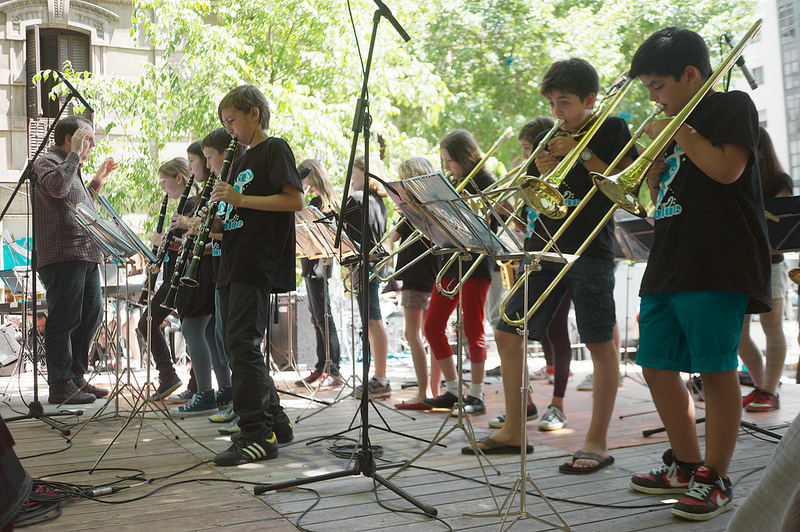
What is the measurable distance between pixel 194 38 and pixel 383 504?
23.5 ft

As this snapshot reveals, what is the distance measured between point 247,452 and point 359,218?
1.97 m

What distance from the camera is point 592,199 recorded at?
320cm

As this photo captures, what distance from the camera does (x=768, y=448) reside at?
131 inches

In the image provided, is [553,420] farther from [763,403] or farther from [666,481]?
[763,403]

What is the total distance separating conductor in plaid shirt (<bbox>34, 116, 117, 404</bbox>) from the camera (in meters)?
4.94

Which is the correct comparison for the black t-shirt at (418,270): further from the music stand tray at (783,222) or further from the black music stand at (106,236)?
the music stand tray at (783,222)

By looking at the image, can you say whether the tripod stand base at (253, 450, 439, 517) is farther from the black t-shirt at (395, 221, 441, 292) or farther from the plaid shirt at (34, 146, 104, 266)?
the plaid shirt at (34, 146, 104, 266)

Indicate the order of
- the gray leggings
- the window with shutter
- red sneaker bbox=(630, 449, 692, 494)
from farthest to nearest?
the window with shutter
the gray leggings
red sneaker bbox=(630, 449, 692, 494)

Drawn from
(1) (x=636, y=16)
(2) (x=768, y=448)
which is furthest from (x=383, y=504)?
(1) (x=636, y=16)

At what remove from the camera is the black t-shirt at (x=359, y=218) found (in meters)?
4.72

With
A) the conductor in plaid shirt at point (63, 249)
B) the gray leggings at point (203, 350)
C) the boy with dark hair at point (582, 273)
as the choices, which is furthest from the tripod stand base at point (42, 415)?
the boy with dark hair at point (582, 273)

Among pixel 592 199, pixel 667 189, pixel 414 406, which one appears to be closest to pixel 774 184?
pixel 592 199

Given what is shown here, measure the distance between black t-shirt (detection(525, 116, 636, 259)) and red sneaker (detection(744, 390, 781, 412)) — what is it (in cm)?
173

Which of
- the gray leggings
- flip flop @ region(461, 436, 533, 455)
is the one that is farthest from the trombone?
the gray leggings
